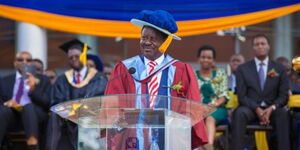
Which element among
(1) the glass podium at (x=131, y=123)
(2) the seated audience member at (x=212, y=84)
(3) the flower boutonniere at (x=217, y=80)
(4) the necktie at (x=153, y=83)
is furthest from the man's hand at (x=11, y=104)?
(1) the glass podium at (x=131, y=123)

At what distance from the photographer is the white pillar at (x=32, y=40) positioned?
42.4 ft

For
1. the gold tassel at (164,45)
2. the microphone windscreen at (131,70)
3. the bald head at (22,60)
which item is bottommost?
the microphone windscreen at (131,70)

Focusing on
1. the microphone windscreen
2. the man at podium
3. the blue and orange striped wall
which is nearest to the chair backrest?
the blue and orange striped wall

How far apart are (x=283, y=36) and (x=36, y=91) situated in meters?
5.89

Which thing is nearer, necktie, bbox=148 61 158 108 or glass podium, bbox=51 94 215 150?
glass podium, bbox=51 94 215 150

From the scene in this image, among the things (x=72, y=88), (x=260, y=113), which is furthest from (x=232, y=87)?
(x=72, y=88)

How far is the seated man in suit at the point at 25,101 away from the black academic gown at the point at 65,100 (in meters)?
0.20

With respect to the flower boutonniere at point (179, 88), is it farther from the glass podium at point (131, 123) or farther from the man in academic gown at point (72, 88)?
the man in academic gown at point (72, 88)

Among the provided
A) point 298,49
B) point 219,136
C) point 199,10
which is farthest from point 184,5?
point 298,49

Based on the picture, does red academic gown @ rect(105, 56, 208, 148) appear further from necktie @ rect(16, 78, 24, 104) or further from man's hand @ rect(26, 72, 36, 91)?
necktie @ rect(16, 78, 24, 104)

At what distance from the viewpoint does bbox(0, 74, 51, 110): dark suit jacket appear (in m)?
9.73

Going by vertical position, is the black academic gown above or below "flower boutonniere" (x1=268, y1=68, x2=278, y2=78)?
below

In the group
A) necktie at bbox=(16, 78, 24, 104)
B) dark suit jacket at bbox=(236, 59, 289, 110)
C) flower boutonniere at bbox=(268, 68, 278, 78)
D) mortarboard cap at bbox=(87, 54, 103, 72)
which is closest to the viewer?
dark suit jacket at bbox=(236, 59, 289, 110)

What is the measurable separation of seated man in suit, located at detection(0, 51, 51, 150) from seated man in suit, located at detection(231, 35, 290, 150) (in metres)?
2.60
